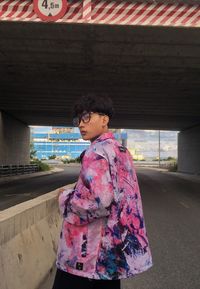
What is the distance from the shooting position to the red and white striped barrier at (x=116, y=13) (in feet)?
45.4

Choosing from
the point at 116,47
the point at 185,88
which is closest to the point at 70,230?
the point at 116,47

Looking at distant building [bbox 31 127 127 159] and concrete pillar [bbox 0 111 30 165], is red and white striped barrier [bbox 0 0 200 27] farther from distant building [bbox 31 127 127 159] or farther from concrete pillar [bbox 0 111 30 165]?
distant building [bbox 31 127 127 159]

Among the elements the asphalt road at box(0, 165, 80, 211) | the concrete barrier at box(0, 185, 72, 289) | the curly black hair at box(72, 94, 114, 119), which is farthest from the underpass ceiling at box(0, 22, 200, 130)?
the curly black hair at box(72, 94, 114, 119)

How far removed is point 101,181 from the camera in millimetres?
3014

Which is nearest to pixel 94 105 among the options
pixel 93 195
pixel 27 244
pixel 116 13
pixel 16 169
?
pixel 93 195

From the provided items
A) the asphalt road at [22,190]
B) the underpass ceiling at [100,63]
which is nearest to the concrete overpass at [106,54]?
the underpass ceiling at [100,63]

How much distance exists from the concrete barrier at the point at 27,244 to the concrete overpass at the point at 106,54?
5.86ft

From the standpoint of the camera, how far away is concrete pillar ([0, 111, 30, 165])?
37.7 m

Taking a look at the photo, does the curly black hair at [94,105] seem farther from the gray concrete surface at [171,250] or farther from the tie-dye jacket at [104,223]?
the gray concrete surface at [171,250]

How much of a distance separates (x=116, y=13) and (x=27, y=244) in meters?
9.51

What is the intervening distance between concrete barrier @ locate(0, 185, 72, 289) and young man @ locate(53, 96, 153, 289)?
1.66m

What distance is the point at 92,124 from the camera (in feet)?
11.0

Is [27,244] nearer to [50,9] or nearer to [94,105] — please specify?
[94,105]

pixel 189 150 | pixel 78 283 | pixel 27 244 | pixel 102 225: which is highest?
pixel 189 150
